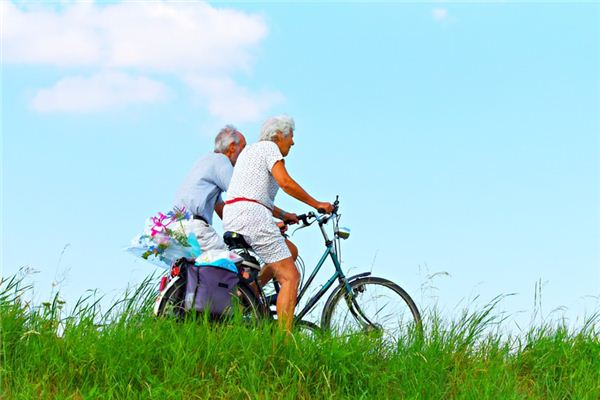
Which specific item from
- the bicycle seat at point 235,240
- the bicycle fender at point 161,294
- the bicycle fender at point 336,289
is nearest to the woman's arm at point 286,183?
the bicycle seat at point 235,240

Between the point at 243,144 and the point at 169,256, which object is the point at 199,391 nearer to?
the point at 169,256

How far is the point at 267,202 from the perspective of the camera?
27.3 feet

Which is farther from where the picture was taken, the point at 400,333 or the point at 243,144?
the point at 243,144

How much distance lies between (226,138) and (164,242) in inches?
53.5

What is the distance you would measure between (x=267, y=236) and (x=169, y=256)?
1.60 m

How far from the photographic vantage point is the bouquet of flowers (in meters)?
9.29

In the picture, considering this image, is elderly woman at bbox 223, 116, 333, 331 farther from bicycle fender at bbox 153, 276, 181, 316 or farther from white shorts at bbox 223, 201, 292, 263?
bicycle fender at bbox 153, 276, 181, 316

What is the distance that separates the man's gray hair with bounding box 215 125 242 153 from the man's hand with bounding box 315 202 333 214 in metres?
1.72

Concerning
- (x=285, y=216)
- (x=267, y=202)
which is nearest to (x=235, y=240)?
(x=267, y=202)

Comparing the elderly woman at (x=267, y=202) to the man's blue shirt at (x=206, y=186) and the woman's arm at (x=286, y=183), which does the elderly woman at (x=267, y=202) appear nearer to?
the woman's arm at (x=286, y=183)

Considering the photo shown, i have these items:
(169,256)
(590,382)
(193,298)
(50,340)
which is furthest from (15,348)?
(590,382)

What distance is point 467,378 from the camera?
294 inches

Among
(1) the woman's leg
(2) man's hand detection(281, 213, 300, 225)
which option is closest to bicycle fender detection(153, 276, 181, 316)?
(1) the woman's leg

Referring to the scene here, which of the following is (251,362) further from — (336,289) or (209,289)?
(336,289)
